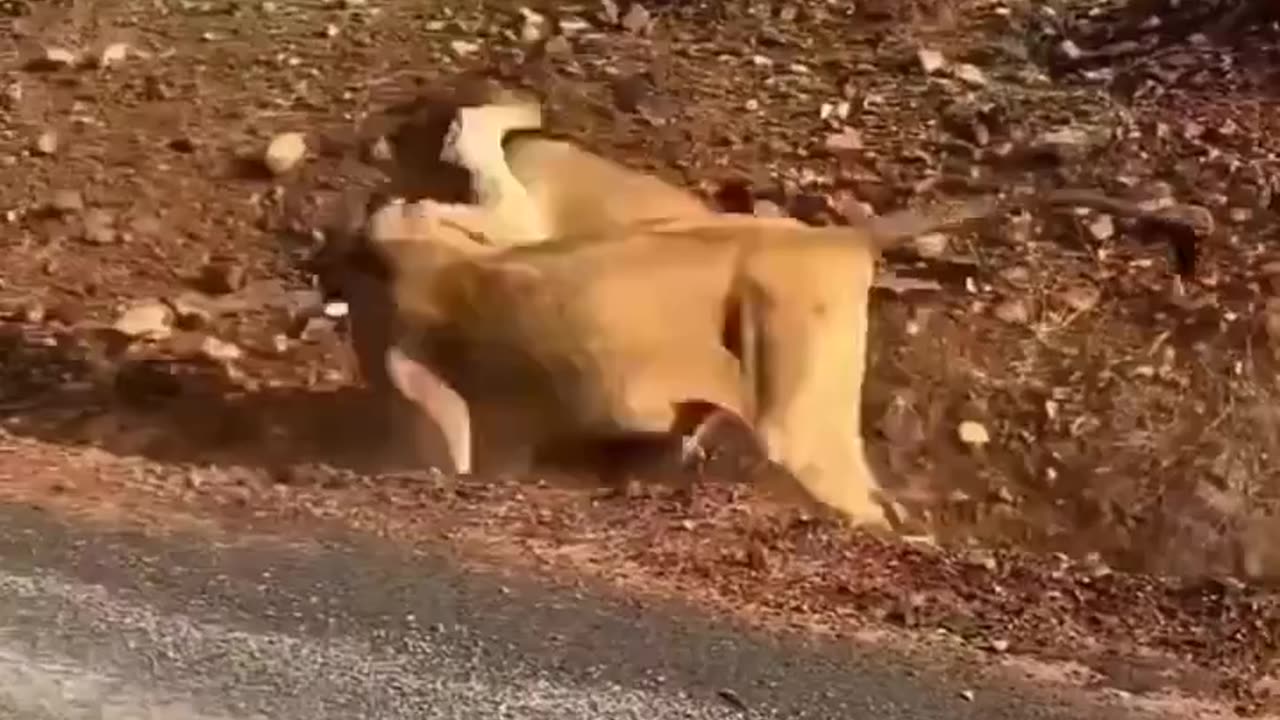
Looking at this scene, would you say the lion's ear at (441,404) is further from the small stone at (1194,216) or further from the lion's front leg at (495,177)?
the small stone at (1194,216)

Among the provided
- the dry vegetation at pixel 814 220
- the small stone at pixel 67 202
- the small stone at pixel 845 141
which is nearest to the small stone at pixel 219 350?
the dry vegetation at pixel 814 220

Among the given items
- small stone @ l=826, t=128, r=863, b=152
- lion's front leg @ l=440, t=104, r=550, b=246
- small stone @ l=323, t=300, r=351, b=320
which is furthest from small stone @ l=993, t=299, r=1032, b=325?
small stone @ l=323, t=300, r=351, b=320

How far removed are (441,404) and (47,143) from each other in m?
0.28

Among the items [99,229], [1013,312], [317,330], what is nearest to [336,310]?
[317,330]

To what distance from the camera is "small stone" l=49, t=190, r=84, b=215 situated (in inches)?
43.4

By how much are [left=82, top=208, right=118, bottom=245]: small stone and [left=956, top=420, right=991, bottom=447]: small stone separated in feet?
1.53

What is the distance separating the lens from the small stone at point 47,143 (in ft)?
3.65

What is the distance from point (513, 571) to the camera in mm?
938

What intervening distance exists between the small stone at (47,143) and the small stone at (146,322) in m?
0.11

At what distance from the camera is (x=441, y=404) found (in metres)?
1.03

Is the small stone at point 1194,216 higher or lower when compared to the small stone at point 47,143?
lower

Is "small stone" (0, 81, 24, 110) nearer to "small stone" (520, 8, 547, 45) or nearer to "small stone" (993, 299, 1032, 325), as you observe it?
"small stone" (520, 8, 547, 45)

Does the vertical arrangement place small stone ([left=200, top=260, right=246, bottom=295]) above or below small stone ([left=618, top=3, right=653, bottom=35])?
below

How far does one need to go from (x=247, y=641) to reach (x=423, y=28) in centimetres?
38
